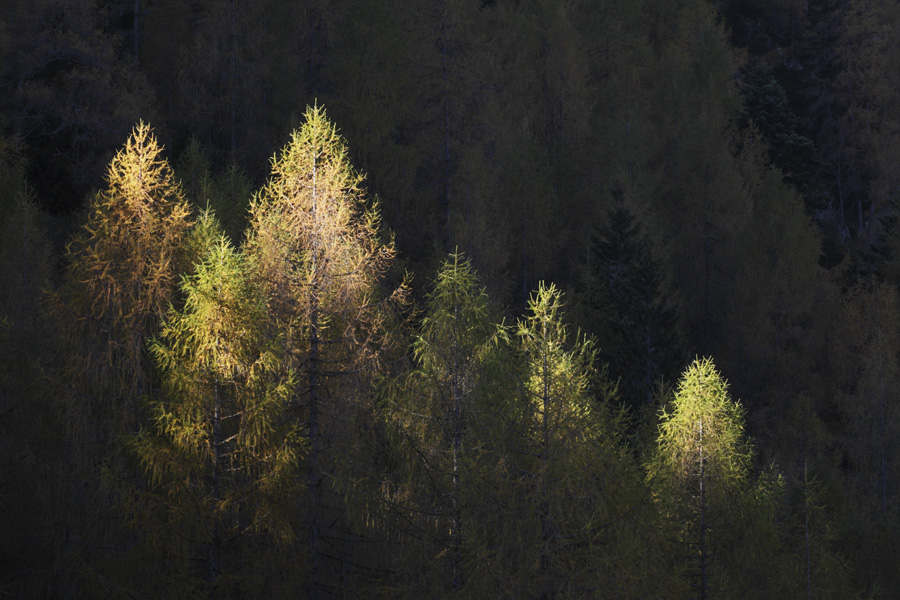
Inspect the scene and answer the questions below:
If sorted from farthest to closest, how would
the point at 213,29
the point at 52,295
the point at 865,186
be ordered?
the point at 865,186 < the point at 213,29 < the point at 52,295

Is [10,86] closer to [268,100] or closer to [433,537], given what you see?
[268,100]

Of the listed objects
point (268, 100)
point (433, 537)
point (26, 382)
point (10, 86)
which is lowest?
point (433, 537)

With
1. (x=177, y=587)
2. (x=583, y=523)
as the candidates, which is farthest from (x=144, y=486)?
(x=583, y=523)

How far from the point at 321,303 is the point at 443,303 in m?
2.41

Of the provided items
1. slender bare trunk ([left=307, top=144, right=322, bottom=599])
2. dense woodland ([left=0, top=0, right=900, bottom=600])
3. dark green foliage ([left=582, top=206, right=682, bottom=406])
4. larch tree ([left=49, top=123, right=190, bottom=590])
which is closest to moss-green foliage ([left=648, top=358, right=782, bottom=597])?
dense woodland ([left=0, top=0, right=900, bottom=600])

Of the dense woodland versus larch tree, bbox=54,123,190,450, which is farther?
larch tree, bbox=54,123,190,450

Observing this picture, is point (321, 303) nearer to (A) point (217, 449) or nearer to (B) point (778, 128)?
(A) point (217, 449)

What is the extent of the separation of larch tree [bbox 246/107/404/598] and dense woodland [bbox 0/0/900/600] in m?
0.06

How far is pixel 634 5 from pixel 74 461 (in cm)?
5452

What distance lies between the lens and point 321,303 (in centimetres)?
1641

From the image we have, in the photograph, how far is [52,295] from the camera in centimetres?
1680

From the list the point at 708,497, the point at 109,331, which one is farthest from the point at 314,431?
the point at 708,497

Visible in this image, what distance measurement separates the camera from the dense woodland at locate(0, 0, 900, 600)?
47.6 feet

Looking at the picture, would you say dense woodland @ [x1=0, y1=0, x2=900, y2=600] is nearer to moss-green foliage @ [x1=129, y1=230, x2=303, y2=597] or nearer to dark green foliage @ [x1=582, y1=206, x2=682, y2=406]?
moss-green foliage @ [x1=129, y1=230, x2=303, y2=597]
